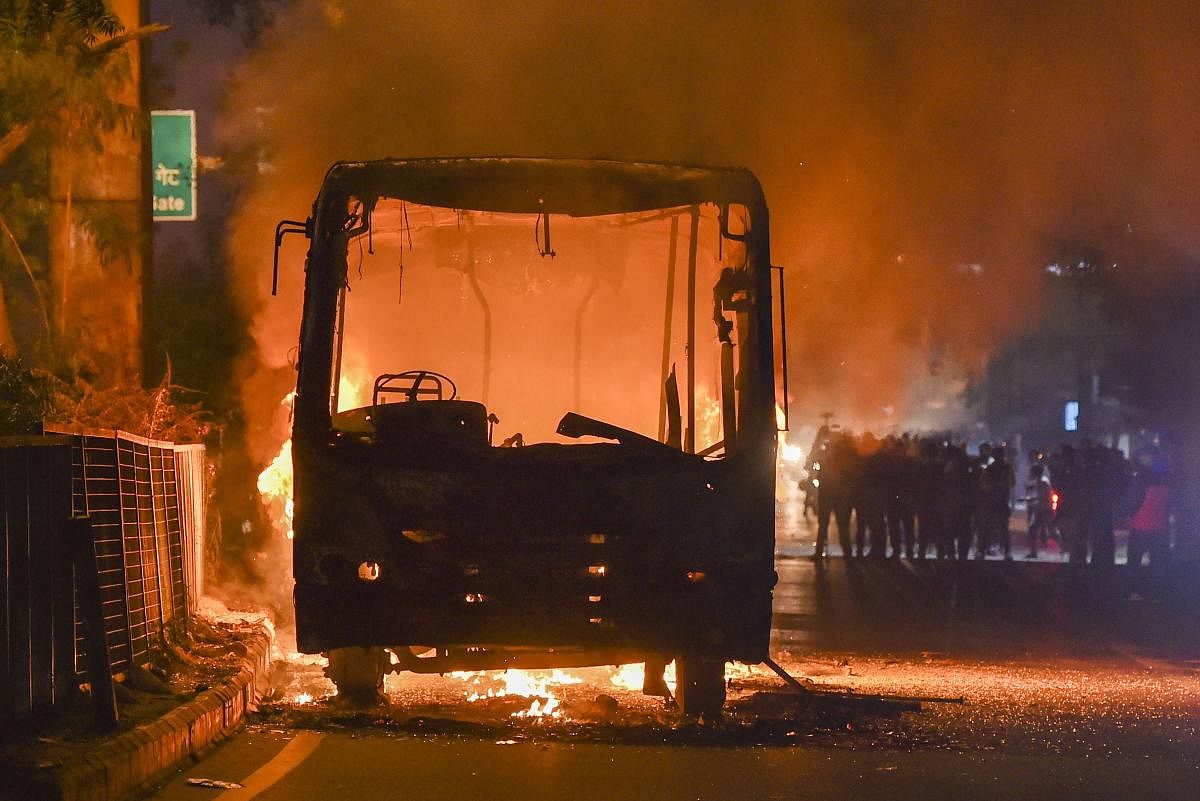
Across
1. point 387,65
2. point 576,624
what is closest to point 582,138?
point 387,65

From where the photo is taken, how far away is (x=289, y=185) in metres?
17.1

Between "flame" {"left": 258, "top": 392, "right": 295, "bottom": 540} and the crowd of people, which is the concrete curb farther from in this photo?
the crowd of people

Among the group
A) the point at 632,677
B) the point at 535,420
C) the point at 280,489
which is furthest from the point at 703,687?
the point at 280,489

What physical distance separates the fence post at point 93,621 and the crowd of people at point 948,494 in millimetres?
13366

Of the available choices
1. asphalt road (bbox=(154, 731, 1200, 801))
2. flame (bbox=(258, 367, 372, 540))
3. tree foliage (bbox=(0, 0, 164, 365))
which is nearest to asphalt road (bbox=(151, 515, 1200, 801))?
asphalt road (bbox=(154, 731, 1200, 801))

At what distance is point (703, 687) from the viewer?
26.2ft

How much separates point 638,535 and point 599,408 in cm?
78

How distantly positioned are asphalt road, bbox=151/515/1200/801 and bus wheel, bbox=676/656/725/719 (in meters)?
0.13

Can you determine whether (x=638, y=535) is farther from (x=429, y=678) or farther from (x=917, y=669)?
(x=917, y=669)

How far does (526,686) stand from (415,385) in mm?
2288

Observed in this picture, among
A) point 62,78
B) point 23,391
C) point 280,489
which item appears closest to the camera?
point 23,391

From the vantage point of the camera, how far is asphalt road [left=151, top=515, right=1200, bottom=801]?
6.41 meters

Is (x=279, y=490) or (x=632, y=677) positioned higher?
(x=279, y=490)

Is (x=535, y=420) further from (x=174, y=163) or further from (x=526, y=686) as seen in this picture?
(x=174, y=163)
